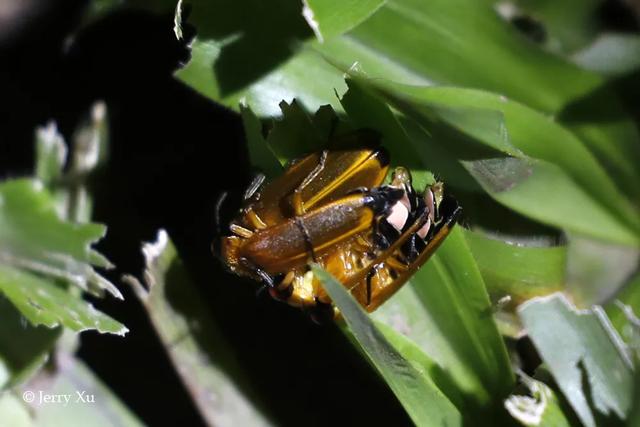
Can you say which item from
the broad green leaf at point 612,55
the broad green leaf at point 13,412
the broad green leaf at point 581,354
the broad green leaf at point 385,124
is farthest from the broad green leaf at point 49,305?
the broad green leaf at point 612,55

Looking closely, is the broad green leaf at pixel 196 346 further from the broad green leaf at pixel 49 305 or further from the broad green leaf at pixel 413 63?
the broad green leaf at pixel 413 63

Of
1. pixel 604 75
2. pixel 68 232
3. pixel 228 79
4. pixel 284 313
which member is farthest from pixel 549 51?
pixel 68 232

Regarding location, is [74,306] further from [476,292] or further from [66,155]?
[476,292]

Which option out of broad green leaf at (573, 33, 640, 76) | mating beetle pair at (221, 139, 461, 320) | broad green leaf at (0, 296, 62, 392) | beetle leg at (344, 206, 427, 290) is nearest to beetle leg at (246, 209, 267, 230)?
mating beetle pair at (221, 139, 461, 320)

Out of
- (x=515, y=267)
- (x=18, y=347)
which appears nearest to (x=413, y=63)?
(x=515, y=267)

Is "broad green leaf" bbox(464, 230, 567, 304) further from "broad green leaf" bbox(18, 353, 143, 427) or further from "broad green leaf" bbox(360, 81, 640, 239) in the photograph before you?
"broad green leaf" bbox(18, 353, 143, 427)
